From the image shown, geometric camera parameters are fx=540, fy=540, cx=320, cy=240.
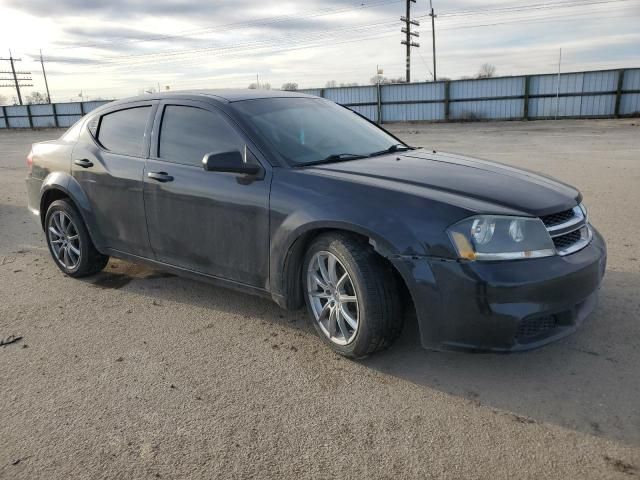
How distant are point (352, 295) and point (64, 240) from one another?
3.17m

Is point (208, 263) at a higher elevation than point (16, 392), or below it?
higher

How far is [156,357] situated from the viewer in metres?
3.43

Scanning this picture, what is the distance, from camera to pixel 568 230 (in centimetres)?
307

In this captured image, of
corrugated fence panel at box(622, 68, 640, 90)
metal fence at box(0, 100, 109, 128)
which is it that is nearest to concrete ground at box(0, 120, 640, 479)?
corrugated fence panel at box(622, 68, 640, 90)

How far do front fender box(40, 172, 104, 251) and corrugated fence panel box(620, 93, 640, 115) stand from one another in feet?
88.4

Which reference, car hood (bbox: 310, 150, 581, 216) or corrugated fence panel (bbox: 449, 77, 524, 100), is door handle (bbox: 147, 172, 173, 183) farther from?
corrugated fence panel (bbox: 449, 77, 524, 100)

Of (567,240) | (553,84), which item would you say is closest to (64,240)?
(567,240)

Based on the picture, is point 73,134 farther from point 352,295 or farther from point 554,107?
point 554,107

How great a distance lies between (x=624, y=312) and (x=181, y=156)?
131 inches

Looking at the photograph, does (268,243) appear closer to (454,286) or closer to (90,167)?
(454,286)

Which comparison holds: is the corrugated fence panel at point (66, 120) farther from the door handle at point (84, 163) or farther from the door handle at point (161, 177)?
the door handle at point (161, 177)

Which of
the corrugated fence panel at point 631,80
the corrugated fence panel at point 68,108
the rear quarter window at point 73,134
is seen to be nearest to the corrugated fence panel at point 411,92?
the corrugated fence panel at point 631,80

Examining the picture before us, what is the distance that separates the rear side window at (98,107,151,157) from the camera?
4309 mm

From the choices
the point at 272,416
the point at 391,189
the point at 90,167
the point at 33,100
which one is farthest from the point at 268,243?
the point at 33,100
